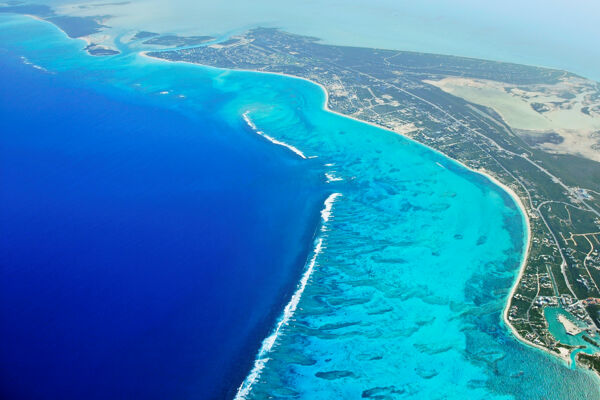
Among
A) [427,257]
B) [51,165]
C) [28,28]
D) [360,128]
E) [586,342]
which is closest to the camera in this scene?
[586,342]

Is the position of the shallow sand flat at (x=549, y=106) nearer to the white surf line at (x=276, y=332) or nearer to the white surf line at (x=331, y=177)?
the white surf line at (x=331, y=177)

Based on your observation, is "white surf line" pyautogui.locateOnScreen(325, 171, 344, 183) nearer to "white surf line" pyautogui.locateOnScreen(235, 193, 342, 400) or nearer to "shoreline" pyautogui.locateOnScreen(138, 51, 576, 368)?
"white surf line" pyautogui.locateOnScreen(235, 193, 342, 400)

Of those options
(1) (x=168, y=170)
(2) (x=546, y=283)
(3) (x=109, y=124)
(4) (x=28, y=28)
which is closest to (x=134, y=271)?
(1) (x=168, y=170)

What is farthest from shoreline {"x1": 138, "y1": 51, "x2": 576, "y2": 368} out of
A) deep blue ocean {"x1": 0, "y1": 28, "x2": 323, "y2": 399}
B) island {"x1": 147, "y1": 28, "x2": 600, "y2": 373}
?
deep blue ocean {"x1": 0, "y1": 28, "x2": 323, "y2": 399}

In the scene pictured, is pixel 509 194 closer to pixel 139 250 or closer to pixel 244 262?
pixel 244 262

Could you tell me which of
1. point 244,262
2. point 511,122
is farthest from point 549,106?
point 244,262

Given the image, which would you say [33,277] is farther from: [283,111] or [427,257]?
[283,111]
